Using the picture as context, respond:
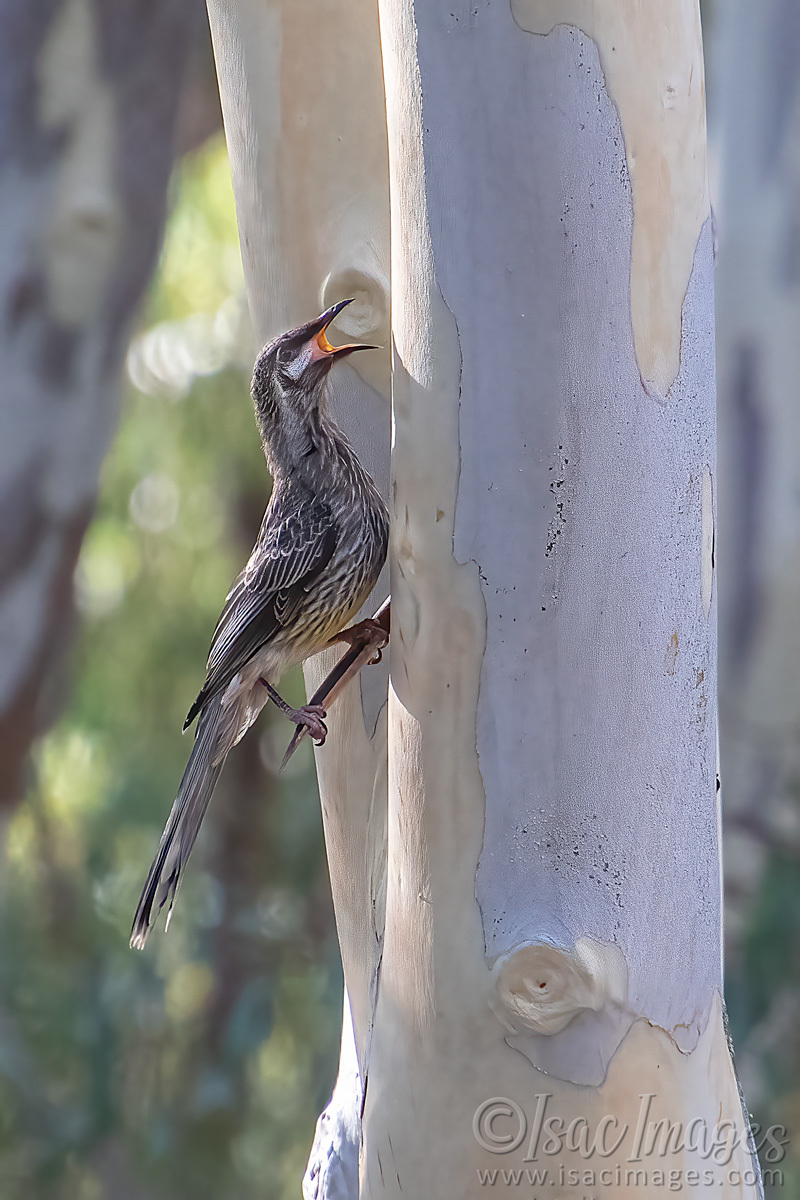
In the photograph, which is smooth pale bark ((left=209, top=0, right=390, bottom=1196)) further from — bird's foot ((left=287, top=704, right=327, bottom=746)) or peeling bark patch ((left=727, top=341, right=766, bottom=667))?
peeling bark patch ((left=727, top=341, right=766, bottom=667))

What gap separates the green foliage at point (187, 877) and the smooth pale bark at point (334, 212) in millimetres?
2252

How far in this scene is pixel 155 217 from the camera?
2.38 meters

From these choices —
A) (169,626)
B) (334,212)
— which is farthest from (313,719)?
(169,626)

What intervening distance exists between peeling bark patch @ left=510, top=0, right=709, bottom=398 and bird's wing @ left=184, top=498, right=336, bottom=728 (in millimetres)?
462

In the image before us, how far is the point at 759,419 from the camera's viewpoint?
241cm

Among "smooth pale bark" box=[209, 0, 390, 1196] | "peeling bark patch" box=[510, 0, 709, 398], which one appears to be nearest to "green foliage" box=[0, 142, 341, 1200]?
"smooth pale bark" box=[209, 0, 390, 1196]

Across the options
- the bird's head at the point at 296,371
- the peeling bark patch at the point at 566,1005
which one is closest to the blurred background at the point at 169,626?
the bird's head at the point at 296,371

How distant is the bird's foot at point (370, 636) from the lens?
3.44ft

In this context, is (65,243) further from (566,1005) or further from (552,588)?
(566,1005)

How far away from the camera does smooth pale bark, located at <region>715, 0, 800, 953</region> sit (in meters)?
2.38

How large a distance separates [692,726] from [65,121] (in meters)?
1.94

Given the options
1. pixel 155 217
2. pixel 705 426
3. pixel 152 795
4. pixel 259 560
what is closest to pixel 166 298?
pixel 155 217

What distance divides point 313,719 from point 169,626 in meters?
2.46

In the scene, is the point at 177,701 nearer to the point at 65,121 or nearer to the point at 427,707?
the point at 65,121
